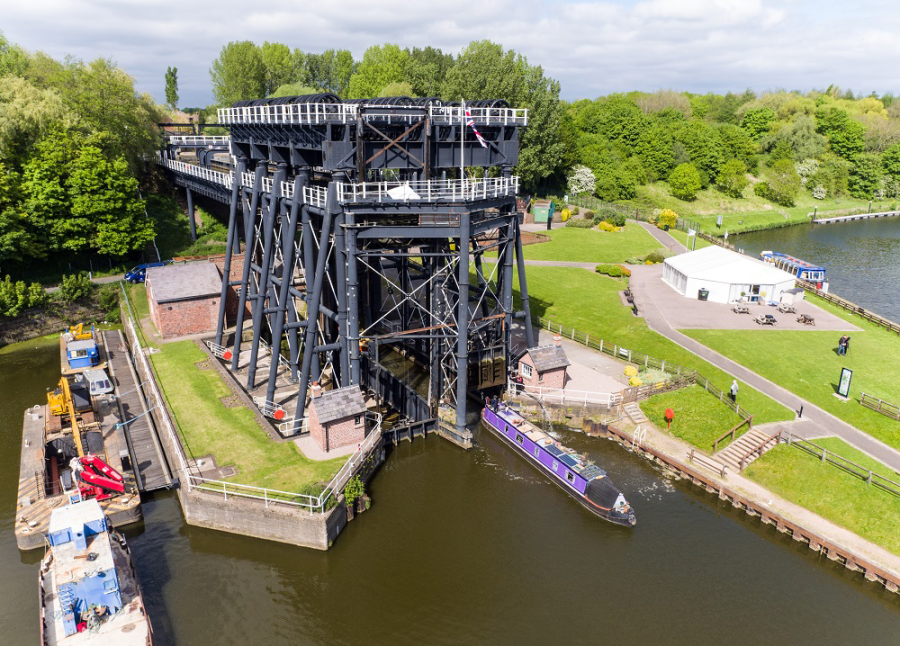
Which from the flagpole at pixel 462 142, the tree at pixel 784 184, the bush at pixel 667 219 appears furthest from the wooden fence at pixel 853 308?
the tree at pixel 784 184

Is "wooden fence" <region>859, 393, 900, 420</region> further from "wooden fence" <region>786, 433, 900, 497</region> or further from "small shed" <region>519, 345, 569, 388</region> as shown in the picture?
"small shed" <region>519, 345, 569, 388</region>

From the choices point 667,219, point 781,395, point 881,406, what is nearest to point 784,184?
point 667,219

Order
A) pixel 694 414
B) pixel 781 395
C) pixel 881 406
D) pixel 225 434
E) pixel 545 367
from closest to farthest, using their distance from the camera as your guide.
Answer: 1. pixel 225 434
2. pixel 881 406
3. pixel 694 414
4. pixel 781 395
5. pixel 545 367

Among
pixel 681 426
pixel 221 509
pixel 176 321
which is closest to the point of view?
pixel 221 509

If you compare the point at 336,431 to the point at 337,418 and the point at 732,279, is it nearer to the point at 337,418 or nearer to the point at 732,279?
the point at 337,418

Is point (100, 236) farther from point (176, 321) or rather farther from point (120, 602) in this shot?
point (120, 602)

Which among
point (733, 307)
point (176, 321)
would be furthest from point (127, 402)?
point (733, 307)

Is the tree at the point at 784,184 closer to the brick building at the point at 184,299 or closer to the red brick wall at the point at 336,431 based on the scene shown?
the brick building at the point at 184,299
